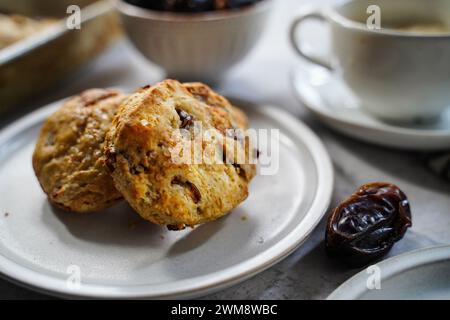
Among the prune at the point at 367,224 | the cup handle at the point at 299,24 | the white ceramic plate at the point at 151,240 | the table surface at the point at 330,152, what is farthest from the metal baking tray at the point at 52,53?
the prune at the point at 367,224

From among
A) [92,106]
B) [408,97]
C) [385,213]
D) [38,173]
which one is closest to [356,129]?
[408,97]

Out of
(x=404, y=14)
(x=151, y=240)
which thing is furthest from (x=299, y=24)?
(x=151, y=240)

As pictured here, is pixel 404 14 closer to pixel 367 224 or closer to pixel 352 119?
pixel 352 119

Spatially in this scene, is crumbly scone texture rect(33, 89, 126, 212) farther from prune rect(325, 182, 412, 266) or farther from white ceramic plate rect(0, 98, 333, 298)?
prune rect(325, 182, 412, 266)

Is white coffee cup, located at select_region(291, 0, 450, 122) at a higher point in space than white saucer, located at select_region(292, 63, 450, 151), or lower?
higher

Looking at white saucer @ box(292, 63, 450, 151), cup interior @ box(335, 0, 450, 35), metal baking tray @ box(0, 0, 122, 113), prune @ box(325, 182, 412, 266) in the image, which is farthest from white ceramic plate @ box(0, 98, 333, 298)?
cup interior @ box(335, 0, 450, 35)

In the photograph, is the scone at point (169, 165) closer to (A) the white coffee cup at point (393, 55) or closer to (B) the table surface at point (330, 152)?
(B) the table surface at point (330, 152)
